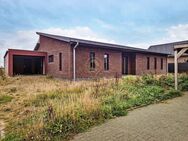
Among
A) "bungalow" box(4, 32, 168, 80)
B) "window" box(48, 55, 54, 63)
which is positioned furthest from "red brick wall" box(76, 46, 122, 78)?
"window" box(48, 55, 54, 63)

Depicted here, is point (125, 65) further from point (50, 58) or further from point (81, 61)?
point (50, 58)

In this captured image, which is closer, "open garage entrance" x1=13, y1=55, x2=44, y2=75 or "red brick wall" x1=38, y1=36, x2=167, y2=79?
"red brick wall" x1=38, y1=36, x2=167, y2=79

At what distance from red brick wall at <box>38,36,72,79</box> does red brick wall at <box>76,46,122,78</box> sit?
2.41ft

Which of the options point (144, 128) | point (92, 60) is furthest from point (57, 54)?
point (144, 128)

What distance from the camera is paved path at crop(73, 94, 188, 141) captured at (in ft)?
12.9

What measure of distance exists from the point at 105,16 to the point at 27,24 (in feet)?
27.1

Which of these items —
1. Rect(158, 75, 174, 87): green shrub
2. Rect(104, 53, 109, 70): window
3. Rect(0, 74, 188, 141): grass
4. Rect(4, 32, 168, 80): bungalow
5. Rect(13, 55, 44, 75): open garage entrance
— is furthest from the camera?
Rect(13, 55, 44, 75): open garage entrance

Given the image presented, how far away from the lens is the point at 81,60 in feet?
51.1

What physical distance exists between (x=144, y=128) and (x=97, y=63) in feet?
41.2

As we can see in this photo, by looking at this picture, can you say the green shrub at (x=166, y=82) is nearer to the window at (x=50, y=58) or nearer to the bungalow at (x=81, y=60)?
the bungalow at (x=81, y=60)

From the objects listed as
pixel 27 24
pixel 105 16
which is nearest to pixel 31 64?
pixel 27 24

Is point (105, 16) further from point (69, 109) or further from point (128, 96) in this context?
point (69, 109)

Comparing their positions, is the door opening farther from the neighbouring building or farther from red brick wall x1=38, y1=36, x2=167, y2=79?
the neighbouring building

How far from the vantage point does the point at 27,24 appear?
19.5 meters
